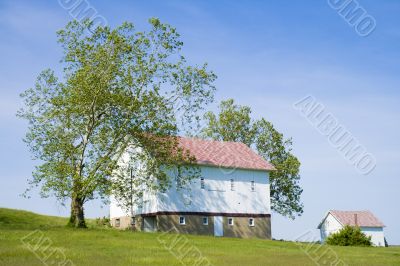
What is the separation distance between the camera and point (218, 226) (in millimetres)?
57000

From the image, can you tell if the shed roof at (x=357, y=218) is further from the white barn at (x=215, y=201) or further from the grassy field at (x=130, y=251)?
the grassy field at (x=130, y=251)

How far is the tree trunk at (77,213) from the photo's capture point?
1815 inches

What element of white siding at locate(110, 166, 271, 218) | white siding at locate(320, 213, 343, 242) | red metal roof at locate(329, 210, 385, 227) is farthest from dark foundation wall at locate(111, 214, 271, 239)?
red metal roof at locate(329, 210, 385, 227)

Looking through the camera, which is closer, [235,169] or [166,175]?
[166,175]

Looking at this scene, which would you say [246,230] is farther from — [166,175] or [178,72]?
[178,72]

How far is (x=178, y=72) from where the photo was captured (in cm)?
4850

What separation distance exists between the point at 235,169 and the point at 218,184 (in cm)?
282

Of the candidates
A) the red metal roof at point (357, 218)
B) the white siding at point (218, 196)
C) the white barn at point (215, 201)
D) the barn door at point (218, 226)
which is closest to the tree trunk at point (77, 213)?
the white barn at point (215, 201)

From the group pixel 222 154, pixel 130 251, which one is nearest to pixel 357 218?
pixel 222 154

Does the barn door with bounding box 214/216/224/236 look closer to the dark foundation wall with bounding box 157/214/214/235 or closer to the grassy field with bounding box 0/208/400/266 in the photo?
the dark foundation wall with bounding box 157/214/214/235

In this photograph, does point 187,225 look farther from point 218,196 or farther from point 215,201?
point 218,196

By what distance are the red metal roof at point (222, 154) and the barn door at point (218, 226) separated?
551 cm

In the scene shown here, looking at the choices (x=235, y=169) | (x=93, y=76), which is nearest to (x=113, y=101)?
(x=93, y=76)

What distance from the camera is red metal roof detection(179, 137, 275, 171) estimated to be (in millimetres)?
58406
